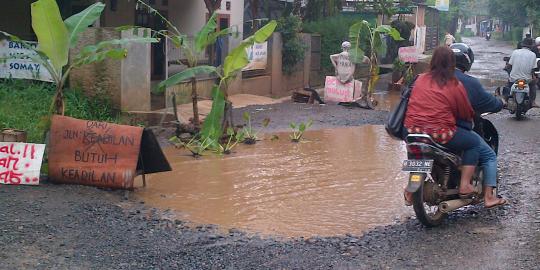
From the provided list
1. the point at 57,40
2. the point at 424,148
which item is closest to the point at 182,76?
the point at 57,40

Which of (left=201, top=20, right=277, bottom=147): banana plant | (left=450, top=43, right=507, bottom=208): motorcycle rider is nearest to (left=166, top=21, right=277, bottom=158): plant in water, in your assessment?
(left=201, top=20, right=277, bottom=147): banana plant

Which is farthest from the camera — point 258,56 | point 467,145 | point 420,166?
point 258,56

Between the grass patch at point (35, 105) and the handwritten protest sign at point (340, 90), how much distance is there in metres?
5.87

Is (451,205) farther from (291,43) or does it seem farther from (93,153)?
(291,43)

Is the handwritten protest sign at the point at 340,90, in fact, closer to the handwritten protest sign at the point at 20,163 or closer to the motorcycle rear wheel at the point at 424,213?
the motorcycle rear wheel at the point at 424,213

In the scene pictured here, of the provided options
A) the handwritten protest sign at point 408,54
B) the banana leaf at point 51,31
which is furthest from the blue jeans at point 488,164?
the handwritten protest sign at point 408,54

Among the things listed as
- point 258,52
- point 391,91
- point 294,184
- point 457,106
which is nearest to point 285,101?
point 258,52

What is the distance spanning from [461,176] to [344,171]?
2.79m

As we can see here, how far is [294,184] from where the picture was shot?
25.8 ft

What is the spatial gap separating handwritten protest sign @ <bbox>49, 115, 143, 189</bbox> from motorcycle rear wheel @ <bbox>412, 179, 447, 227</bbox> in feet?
9.63

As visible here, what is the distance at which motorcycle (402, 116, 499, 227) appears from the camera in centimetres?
559

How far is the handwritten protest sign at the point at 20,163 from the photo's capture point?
674cm

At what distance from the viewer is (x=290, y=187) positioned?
7703 mm

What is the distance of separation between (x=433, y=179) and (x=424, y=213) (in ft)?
1.75
